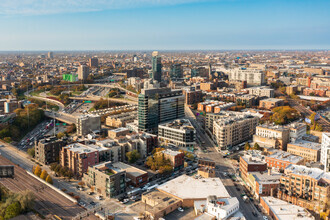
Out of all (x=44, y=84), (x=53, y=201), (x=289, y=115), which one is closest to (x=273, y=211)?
(x=53, y=201)

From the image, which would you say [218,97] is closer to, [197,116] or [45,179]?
[197,116]

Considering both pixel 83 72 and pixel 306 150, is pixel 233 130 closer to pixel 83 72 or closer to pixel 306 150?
pixel 306 150

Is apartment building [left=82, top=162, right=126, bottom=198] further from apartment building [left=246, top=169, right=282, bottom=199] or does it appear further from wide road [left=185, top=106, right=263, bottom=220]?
apartment building [left=246, top=169, right=282, bottom=199]

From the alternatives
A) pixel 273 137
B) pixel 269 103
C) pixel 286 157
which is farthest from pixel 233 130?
pixel 269 103

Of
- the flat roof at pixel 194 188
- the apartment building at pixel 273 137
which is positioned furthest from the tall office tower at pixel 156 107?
the flat roof at pixel 194 188

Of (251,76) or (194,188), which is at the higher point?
(251,76)
